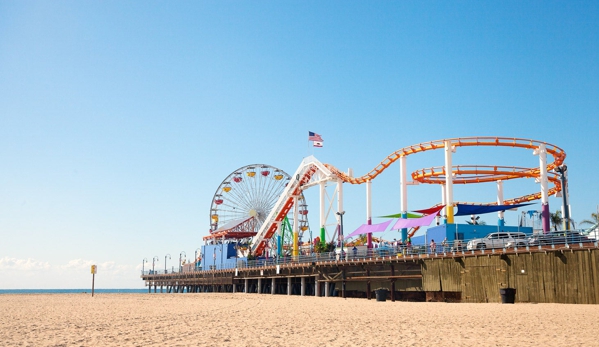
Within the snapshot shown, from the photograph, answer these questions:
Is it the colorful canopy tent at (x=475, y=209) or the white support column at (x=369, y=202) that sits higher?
the white support column at (x=369, y=202)

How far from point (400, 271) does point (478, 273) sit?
20.2ft

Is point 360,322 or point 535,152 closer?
point 360,322

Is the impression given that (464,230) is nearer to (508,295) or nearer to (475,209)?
(475,209)

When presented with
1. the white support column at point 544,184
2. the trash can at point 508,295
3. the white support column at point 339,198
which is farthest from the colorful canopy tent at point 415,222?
the white support column at point 339,198

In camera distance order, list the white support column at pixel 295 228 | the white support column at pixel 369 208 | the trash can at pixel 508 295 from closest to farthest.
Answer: the trash can at pixel 508 295 → the white support column at pixel 369 208 → the white support column at pixel 295 228

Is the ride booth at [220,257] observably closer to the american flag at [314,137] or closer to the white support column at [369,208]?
the american flag at [314,137]

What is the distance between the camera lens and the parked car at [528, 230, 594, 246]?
24.0 metres

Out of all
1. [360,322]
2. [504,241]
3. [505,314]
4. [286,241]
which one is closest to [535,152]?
[504,241]

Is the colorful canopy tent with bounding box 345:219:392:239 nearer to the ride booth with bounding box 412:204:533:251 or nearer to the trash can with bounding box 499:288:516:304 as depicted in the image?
the ride booth with bounding box 412:204:533:251

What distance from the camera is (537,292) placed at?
2462 cm

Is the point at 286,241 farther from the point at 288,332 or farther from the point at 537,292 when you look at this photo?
the point at 288,332

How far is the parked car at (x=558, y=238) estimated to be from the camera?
23950 millimetres

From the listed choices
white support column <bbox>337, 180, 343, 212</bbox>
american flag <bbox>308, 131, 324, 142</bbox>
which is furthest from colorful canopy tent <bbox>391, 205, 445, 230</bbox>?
→ american flag <bbox>308, 131, 324, 142</bbox>

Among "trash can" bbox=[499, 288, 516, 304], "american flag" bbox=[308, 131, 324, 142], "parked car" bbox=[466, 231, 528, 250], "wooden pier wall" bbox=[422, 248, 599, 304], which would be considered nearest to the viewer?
"wooden pier wall" bbox=[422, 248, 599, 304]
